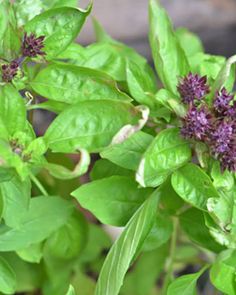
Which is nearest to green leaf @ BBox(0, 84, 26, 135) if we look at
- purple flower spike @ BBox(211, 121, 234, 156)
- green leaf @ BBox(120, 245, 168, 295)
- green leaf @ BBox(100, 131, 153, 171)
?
green leaf @ BBox(100, 131, 153, 171)

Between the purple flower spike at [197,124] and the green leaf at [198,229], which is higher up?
the purple flower spike at [197,124]

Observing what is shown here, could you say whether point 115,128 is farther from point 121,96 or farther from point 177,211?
point 177,211

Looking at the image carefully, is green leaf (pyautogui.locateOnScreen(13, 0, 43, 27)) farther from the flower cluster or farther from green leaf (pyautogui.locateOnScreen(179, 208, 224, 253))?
green leaf (pyautogui.locateOnScreen(179, 208, 224, 253))

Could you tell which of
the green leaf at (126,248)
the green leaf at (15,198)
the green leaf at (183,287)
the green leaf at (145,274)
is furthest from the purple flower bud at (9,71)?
the green leaf at (145,274)

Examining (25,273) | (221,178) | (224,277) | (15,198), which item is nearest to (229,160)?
(221,178)

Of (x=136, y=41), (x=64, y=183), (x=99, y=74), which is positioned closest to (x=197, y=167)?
(x=99, y=74)

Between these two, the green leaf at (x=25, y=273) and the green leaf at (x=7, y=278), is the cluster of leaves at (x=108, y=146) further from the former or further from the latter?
the green leaf at (x=25, y=273)

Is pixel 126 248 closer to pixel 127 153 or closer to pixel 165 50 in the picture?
pixel 127 153

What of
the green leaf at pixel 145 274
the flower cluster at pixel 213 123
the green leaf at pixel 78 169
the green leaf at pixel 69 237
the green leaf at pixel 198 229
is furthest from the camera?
the green leaf at pixel 145 274
